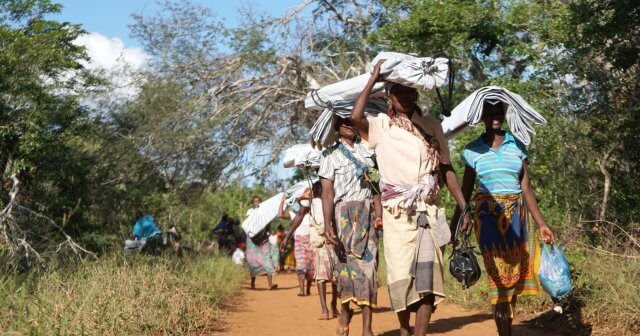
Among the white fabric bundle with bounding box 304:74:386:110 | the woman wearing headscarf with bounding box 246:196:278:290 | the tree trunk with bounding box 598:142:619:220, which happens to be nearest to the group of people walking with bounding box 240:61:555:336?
the white fabric bundle with bounding box 304:74:386:110

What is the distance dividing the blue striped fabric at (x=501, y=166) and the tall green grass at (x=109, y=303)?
285cm

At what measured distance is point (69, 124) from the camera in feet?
41.4

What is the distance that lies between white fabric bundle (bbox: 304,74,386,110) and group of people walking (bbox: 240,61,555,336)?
24cm

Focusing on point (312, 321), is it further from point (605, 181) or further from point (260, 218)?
point (260, 218)

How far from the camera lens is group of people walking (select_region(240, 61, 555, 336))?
561 cm

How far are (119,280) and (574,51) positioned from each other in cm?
Result: 661

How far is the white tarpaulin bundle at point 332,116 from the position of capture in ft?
20.6

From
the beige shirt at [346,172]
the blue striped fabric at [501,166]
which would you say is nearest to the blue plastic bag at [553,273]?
the blue striped fabric at [501,166]

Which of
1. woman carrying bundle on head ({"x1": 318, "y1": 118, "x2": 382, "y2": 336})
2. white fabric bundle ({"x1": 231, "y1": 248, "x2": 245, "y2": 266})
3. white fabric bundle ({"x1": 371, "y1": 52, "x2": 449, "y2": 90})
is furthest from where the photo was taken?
white fabric bundle ({"x1": 231, "y1": 248, "x2": 245, "y2": 266})

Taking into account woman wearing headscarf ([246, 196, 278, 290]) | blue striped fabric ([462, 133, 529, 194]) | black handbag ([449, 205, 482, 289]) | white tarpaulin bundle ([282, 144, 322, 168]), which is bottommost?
woman wearing headscarf ([246, 196, 278, 290])

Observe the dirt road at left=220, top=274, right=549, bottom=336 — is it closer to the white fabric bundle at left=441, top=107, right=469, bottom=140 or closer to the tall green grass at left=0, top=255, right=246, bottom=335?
the tall green grass at left=0, top=255, right=246, bottom=335

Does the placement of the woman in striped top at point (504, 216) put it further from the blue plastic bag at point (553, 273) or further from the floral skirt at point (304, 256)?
the floral skirt at point (304, 256)

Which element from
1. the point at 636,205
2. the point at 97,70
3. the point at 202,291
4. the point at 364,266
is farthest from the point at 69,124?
the point at 636,205

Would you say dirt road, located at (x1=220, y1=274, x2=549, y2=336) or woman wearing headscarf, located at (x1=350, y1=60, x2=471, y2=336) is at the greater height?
woman wearing headscarf, located at (x1=350, y1=60, x2=471, y2=336)
